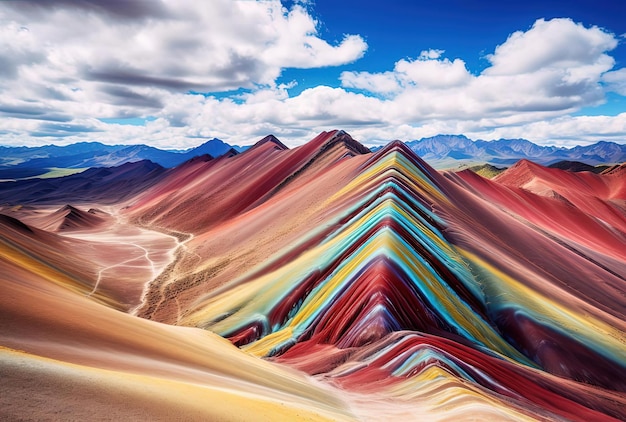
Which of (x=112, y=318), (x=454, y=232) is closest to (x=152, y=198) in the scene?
(x=454, y=232)

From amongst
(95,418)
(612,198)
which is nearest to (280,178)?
(95,418)

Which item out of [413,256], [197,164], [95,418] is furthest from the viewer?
[197,164]

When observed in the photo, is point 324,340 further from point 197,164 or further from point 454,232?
point 197,164

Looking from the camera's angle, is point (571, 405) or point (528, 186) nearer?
point (571, 405)

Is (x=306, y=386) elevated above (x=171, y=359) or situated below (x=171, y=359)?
below

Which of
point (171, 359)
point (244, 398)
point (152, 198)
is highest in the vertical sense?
point (244, 398)

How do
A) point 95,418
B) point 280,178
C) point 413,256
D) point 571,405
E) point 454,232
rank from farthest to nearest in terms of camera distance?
point 280,178 < point 454,232 < point 413,256 < point 571,405 < point 95,418

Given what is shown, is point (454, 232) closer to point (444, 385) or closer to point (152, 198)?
point (444, 385)
